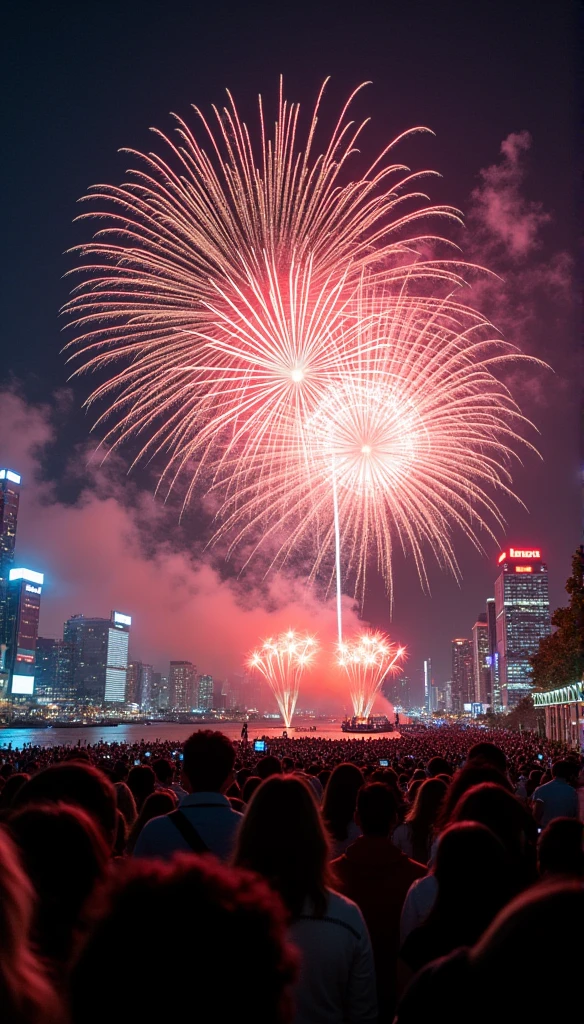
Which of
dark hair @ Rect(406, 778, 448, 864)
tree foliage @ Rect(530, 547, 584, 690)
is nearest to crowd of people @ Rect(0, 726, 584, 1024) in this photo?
dark hair @ Rect(406, 778, 448, 864)

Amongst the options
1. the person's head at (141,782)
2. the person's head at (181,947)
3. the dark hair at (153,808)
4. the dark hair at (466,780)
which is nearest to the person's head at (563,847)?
the dark hair at (466,780)

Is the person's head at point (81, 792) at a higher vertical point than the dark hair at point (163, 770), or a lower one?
higher

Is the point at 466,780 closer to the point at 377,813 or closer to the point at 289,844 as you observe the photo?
the point at 377,813

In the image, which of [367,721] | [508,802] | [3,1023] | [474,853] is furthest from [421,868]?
[367,721]

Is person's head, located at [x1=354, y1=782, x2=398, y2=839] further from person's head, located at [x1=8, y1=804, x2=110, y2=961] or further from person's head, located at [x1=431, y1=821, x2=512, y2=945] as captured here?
person's head, located at [x1=8, y1=804, x2=110, y2=961]

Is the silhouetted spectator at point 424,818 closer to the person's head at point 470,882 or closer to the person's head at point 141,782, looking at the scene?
the person's head at point 141,782

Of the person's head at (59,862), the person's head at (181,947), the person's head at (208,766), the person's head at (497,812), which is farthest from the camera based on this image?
the person's head at (208,766)

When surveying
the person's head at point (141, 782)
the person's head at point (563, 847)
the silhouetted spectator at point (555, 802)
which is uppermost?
the person's head at point (563, 847)
